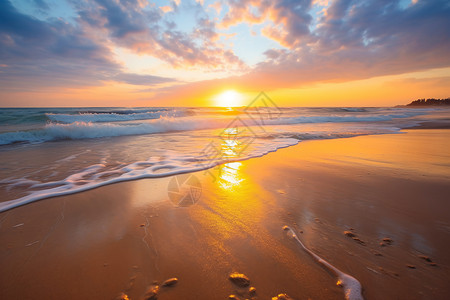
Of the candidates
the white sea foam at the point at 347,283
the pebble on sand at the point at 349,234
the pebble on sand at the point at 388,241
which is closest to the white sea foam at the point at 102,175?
the pebble on sand at the point at 349,234

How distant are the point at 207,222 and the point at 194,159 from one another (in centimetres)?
267

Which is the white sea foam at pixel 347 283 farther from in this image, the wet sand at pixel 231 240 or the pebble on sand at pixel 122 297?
the pebble on sand at pixel 122 297

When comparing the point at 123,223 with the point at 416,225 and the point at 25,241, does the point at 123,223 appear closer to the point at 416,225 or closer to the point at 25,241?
the point at 25,241

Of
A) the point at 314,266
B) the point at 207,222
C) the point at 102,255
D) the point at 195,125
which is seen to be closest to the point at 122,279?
the point at 102,255

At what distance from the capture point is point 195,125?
13.1 metres

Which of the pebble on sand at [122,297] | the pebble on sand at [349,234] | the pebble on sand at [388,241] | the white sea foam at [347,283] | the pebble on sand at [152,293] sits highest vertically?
the pebble on sand at [388,241]

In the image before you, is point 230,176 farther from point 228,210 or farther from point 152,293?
point 152,293

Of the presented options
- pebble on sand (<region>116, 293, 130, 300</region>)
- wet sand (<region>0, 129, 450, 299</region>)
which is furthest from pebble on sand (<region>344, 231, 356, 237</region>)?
pebble on sand (<region>116, 293, 130, 300</region>)

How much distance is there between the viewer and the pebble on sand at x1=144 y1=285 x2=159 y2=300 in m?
1.21

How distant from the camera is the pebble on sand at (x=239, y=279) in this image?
130 centimetres

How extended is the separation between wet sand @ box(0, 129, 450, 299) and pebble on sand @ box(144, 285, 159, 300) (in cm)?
4

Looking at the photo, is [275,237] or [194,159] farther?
[194,159]

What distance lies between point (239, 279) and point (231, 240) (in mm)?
445

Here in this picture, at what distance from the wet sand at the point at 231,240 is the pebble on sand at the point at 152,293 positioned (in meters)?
0.04
